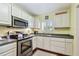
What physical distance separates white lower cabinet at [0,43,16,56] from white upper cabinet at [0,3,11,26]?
1.70 feet

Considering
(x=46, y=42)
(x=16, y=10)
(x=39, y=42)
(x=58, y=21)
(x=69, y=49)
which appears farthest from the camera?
(x=39, y=42)

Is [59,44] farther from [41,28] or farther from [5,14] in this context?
[5,14]

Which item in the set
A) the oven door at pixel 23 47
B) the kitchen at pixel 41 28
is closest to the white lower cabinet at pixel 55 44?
the kitchen at pixel 41 28

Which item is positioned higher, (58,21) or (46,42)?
(58,21)

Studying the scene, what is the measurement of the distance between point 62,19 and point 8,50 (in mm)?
1937

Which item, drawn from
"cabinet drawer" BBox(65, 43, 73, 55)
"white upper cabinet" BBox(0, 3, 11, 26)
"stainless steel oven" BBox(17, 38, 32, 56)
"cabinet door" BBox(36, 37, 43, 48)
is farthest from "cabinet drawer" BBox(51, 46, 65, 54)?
"white upper cabinet" BBox(0, 3, 11, 26)

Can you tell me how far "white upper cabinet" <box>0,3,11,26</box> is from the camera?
1.62 meters

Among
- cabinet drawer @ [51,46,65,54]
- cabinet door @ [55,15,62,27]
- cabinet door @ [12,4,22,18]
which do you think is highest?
cabinet door @ [12,4,22,18]

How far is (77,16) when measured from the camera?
75.8 inches

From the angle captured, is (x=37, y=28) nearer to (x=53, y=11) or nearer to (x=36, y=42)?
(x=36, y=42)

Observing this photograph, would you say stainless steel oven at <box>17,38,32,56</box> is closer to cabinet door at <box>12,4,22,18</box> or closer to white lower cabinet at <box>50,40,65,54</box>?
cabinet door at <box>12,4,22,18</box>

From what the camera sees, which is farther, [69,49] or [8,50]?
[69,49]

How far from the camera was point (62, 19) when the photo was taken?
2.68 meters

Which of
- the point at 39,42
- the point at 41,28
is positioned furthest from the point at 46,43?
the point at 41,28
